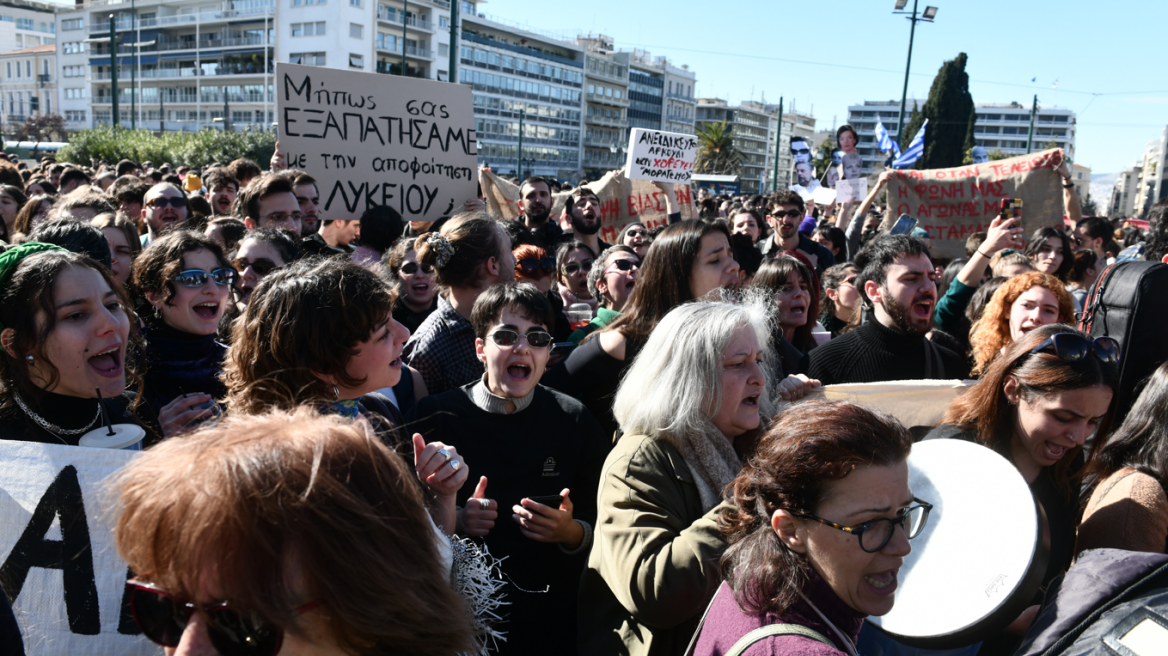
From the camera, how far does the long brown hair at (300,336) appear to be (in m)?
2.09

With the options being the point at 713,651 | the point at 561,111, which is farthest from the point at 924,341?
the point at 561,111

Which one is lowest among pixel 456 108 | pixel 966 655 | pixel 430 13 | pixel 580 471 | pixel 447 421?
pixel 966 655

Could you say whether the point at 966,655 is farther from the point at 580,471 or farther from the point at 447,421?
the point at 447,421

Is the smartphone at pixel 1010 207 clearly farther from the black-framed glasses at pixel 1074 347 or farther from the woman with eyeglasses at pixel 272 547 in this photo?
the woman with eyeglasses at pixel 272 547

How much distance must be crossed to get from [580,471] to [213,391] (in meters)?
1.42

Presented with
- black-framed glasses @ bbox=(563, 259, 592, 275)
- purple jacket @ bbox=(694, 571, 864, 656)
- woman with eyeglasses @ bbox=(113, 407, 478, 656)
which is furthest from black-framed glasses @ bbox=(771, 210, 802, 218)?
woman with eyeglasses @ bbox=(113, 407, 478, 656)

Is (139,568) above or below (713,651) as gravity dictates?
above

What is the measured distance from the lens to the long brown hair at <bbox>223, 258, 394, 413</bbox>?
2094 mm

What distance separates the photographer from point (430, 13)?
77.2 metres

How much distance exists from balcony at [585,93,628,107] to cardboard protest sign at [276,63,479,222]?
312ft

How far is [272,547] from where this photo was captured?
3.25 ft

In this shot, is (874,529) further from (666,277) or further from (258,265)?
(258,265)

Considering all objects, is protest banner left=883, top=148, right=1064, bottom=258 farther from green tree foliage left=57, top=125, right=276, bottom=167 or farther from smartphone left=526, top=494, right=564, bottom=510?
green tree foliage left=57, top=125, right=276, bottom=167

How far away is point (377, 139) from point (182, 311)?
2.93m
